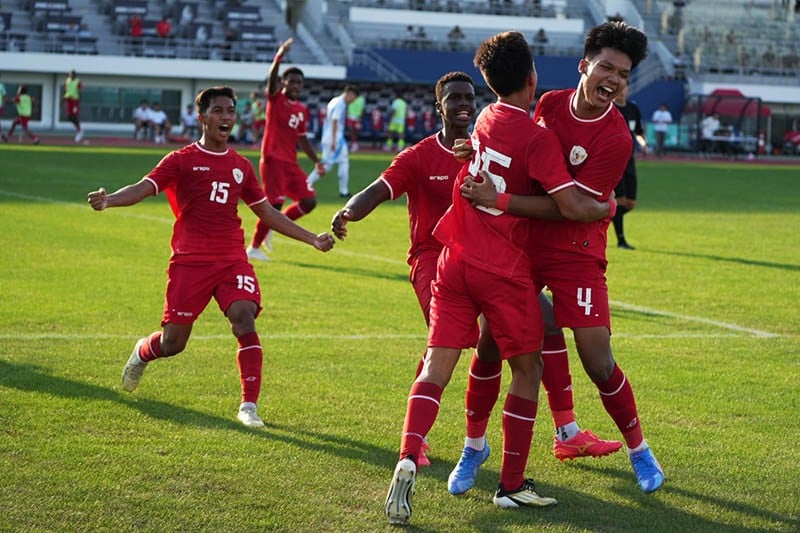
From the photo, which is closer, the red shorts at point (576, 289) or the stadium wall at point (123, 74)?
the red shorts at point (576, 289)

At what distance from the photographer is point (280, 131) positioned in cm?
1445

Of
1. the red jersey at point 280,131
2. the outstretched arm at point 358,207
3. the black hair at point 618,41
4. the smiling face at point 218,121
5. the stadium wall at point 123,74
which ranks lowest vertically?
the stadium wall at point 123,74

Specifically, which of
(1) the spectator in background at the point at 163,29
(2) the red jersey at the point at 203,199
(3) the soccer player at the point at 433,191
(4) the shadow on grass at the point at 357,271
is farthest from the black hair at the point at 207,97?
(1) the spectator in background at the point at 163,29

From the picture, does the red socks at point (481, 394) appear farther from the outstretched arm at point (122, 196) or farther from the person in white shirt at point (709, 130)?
the person in white shirt at point (709, 130)

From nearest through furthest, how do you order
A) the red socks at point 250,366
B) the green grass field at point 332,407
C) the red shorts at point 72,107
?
the green grass field at point 332,407, the red socks at point 250,366, the red shorts at point 72,107

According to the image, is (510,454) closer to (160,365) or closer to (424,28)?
(160,365)

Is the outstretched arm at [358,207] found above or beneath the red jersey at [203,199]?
above

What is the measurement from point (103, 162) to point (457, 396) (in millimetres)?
24272

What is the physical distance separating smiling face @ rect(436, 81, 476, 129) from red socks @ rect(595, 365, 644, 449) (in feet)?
4.68

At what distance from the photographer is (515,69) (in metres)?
5.20

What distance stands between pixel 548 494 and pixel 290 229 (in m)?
2.23

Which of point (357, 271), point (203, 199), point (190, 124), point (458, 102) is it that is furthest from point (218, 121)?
point (190, 124)

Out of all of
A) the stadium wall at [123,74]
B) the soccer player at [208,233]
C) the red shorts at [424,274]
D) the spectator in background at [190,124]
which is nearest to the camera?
the red shorts at [424,274]

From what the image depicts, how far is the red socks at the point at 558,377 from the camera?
6.09 metres
